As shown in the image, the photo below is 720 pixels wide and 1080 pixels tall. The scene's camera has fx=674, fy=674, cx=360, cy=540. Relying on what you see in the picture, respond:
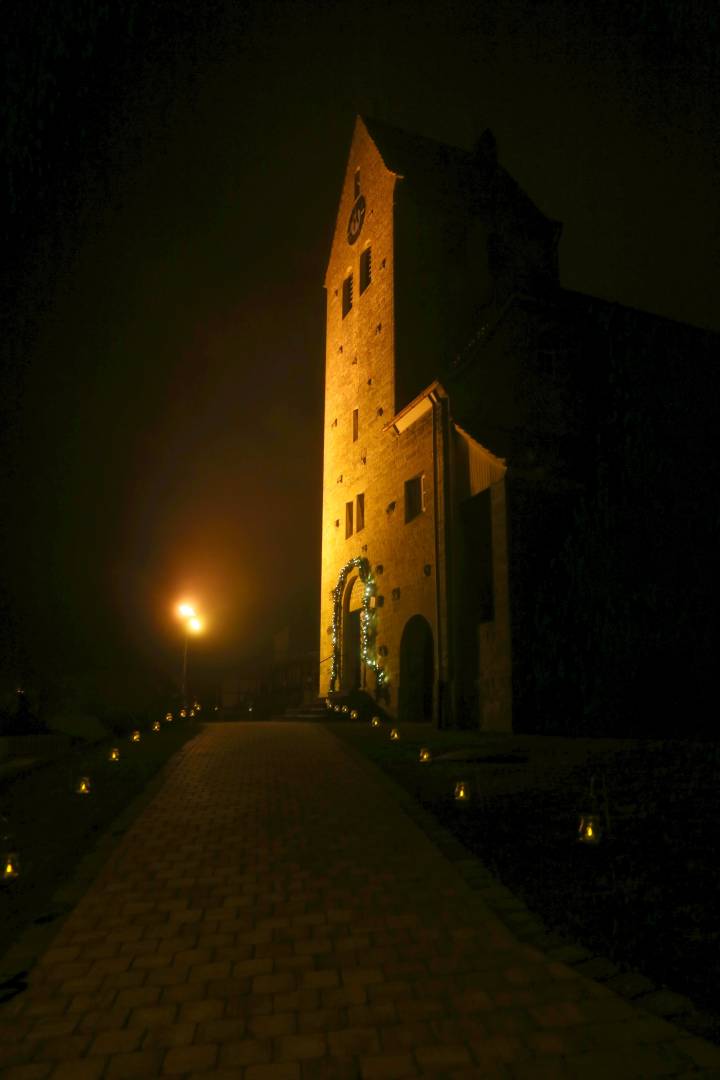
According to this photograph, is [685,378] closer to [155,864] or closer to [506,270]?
[506,270]

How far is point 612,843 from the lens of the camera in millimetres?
5566

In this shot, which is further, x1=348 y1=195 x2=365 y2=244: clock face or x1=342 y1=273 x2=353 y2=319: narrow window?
x1=342 y1=273 x2=353 y2=319: narrow window

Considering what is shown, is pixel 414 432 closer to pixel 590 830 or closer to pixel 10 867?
pixel 590 830

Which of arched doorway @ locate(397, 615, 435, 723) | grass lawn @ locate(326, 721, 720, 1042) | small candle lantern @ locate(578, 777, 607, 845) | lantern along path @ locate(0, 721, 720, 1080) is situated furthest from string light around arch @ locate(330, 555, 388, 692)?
lantern along path @ locate(0, 721, 720, 1080)

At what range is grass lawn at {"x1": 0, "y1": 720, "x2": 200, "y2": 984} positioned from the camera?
4.42 m

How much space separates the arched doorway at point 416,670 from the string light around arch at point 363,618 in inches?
42.9

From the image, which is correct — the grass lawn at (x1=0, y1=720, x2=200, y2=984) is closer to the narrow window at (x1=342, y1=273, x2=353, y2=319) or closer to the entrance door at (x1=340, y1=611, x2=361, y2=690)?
the entrance door at (x1=340, y1=611, x2=361, y2=690)

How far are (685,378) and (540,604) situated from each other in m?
10.2

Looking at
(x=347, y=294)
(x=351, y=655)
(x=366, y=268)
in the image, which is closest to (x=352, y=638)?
(x=351, y=655)

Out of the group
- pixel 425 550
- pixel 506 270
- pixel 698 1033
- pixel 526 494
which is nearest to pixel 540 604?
pixel 526 494

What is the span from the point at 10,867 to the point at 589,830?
4336mm

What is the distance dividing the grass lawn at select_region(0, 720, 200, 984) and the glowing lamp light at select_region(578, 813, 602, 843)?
3846mm

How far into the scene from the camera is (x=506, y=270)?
1022 inches

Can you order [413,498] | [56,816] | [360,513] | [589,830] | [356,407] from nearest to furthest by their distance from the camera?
[589,830] → [56,816] → [413,498] → [360,513] → [356,407]
